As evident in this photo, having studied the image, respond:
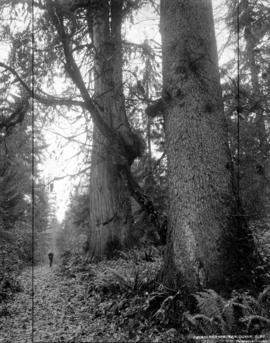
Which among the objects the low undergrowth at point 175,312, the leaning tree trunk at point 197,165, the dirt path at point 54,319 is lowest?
the dirt path at point 54,319

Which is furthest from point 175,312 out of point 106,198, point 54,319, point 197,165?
point 106,198

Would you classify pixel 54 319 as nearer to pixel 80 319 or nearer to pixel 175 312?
pixel 80 319

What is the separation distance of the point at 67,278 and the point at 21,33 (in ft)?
23.4

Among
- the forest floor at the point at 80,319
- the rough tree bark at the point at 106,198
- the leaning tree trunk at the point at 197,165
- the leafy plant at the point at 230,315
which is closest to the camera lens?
the leafy plant at the point at 230,315

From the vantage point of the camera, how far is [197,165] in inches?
193

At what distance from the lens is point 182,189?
4.95 meters

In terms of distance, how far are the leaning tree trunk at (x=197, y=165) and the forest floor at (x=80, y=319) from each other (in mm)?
860

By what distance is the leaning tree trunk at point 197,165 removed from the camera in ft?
15.1

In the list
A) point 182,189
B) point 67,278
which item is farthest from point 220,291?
point 67,278

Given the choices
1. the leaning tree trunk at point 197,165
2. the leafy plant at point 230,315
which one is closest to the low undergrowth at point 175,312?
the leafy plant at point 230,315

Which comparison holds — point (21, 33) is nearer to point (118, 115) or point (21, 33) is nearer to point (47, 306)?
point (118, 115)

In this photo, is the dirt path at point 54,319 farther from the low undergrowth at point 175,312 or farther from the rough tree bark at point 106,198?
the rough tree bark at point 106,198

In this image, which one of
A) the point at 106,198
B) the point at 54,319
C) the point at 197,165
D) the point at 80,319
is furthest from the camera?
the point at 106,198

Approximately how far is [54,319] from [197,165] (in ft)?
12.4
